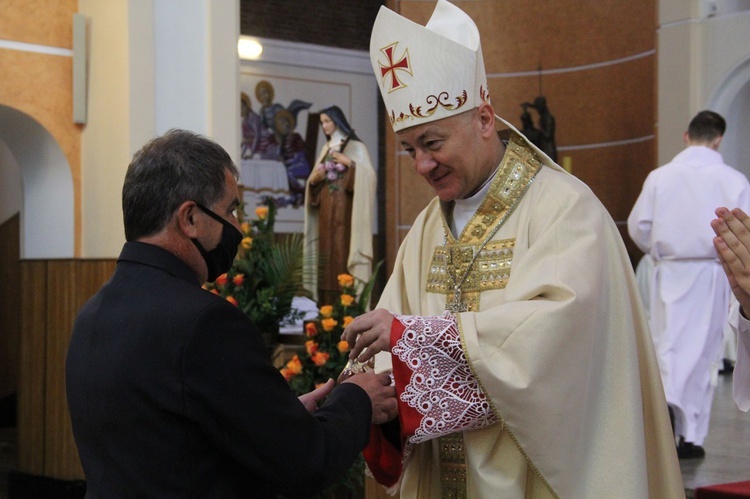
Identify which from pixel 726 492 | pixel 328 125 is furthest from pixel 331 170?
pixel 726 492

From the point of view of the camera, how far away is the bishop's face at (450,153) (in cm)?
252

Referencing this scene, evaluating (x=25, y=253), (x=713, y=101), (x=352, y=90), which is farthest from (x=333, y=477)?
(x=352, y=90)

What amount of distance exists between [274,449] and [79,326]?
50cm

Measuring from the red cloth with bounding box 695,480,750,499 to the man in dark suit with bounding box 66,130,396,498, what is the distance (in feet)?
6.68

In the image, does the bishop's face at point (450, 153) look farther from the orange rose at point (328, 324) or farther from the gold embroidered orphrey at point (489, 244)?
the orange rose at point (328, 324)

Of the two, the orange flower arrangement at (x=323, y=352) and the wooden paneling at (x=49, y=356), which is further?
the wooden paneling at (x=49, y=356)

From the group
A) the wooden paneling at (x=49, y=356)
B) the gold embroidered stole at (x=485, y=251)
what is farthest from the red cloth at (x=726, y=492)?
the wooden paneling at (x=49, y=356)

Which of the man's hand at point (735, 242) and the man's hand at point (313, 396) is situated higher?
the man's hand at point (735, 242)

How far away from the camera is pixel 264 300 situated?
5.40m

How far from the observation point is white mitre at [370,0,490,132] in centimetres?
259

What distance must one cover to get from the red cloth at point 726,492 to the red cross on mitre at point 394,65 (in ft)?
6.51

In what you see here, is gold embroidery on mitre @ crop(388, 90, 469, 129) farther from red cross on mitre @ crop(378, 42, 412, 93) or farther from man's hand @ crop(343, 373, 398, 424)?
man's hand @ crop(343, 373, 398, 424)

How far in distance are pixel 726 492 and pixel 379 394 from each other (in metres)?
1.86

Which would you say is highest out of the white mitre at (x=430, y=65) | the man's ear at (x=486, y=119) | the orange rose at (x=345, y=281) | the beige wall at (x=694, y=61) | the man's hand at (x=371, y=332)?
the beige wall at (x=694, y=61)
